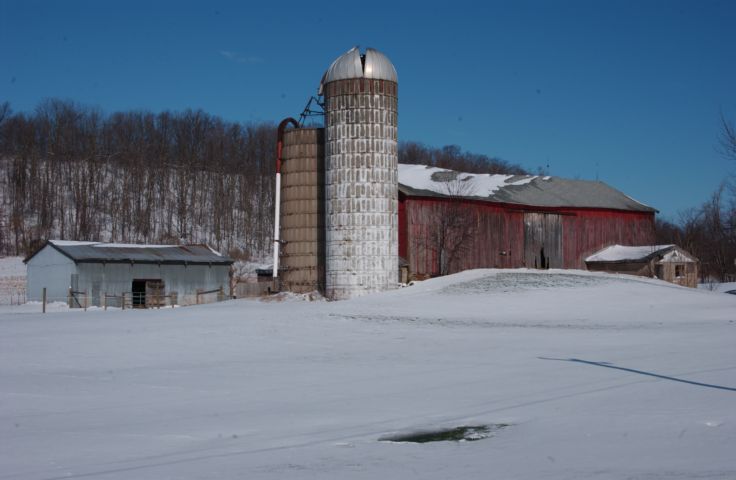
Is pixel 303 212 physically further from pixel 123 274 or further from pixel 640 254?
pixel 640 254

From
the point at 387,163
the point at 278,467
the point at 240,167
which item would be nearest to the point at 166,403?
the point at 278,467

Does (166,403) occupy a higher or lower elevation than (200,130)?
lower

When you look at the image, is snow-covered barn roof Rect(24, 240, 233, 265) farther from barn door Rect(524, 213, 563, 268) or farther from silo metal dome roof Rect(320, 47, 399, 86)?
barn door Rect(524, 213, 563, 268)

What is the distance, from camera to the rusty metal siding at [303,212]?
44.5m

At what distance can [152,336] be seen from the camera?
86.9 feet

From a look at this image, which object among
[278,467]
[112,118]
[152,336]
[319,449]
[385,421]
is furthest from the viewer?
[112,118]

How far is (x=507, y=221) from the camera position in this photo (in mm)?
53031

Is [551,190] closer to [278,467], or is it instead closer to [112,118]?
[278,467]

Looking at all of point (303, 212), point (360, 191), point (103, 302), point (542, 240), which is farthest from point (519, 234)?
point (103, 302)

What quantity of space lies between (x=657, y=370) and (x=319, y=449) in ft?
31.5

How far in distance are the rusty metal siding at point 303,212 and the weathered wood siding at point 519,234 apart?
5.43 meters

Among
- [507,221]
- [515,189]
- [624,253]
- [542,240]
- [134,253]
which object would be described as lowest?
[624,253]

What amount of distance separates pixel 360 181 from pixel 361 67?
Result: 236 inches

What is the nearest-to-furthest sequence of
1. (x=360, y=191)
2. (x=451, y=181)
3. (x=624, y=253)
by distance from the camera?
1. (x=360, y=191)
2. (x=451, y=181)
3. (x=624, y=253)
